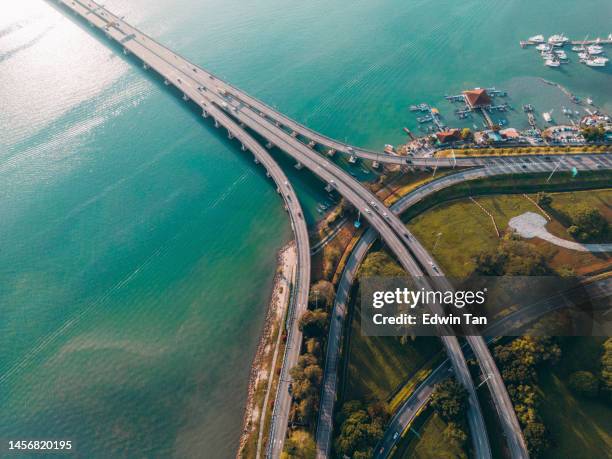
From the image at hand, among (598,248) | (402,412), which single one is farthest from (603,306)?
(402,412)

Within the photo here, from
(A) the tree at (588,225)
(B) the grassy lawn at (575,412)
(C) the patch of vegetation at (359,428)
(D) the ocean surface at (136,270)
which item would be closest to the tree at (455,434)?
(C) the patch of vegetation at (359,428)

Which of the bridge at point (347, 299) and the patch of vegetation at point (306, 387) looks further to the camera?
the bridge at point (347, 299)

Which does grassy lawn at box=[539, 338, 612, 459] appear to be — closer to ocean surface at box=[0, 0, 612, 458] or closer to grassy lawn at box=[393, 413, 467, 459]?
grassy lawn at box=[393, 413, 467, 459]

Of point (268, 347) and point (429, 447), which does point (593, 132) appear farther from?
point (268, 347)

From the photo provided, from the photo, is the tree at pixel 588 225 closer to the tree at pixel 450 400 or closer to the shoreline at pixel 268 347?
the tree at pixel 450 400

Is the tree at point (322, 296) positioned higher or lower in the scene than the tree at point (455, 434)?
higher
